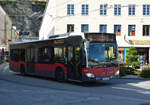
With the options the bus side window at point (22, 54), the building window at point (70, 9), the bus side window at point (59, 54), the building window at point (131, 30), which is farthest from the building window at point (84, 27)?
the bus side window at point (59, 54)

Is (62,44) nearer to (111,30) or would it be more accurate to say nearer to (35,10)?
(111,30)

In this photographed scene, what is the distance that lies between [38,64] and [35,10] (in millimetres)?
78962

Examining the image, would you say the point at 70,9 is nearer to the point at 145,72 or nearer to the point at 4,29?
the point at 145,72

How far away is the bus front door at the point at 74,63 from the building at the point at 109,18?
71.8 feet

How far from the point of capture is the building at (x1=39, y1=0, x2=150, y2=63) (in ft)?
115

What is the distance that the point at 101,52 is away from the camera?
41.9ft

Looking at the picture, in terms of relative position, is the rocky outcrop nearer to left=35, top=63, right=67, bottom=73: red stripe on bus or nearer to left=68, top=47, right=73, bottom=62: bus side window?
left=35, top=63, right=67, bottom=73: red stripe on bus

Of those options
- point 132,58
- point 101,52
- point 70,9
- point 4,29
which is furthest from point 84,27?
point 4,29

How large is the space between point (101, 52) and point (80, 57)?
114 centimetres

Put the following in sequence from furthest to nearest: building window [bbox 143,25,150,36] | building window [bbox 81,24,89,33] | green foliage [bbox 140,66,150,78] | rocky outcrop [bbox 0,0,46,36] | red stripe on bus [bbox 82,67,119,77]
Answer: rocky outcrop [bbox 0,0,46,36], building window [bbox 143,25,150,36], building window [bbox 81,24,89,33], green foliage [bbox 140,66,150,78], red stripe on bus [bbox 82,67,119,77]

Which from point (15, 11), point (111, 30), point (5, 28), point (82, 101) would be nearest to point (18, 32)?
point (15, 11)

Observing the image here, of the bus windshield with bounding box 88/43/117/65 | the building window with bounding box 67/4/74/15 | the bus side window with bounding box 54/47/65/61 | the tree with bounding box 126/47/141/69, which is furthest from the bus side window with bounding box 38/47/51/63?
the building window with bounding box 67/4/74/15

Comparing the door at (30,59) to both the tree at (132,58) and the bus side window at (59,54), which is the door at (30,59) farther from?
the tree at (132,58)

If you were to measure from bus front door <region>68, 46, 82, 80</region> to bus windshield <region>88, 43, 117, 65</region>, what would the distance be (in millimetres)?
720
